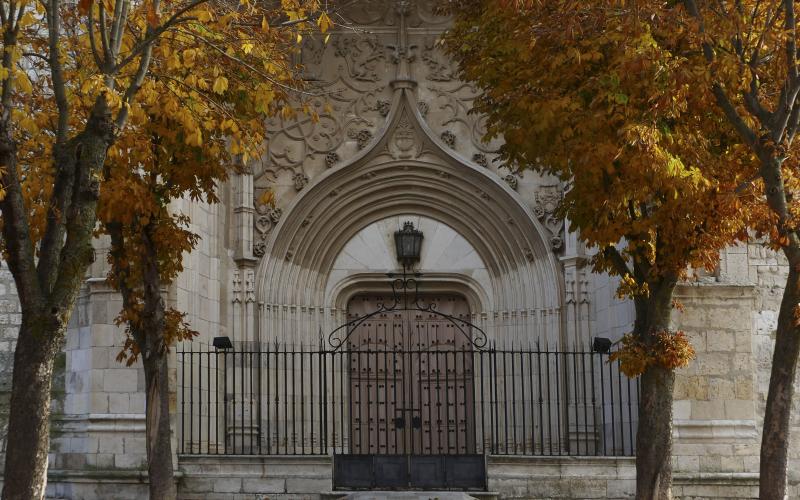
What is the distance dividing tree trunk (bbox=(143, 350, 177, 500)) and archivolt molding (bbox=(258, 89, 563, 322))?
4.88 m

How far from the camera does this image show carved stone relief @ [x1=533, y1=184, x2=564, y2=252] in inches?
636

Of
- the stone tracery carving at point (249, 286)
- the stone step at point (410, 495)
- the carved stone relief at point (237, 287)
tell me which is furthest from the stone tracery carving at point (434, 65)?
the stone step at point (410, 495)

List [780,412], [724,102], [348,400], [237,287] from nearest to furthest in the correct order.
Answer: [724,102]
[780,412]
[237,287]
[348,400]

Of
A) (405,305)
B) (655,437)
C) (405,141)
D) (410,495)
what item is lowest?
(410,495)

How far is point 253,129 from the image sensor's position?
1075 cm

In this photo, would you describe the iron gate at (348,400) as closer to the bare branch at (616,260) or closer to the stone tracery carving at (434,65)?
the stone tracery carving at (434,65)

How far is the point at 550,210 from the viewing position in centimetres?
1634

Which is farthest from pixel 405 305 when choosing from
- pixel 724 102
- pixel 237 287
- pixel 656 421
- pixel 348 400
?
pixel 724 102

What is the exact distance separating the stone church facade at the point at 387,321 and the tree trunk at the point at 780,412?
4230 millimetres

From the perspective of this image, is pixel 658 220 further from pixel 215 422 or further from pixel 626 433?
pixel 215 422

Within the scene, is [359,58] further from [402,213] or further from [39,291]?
[39,291]

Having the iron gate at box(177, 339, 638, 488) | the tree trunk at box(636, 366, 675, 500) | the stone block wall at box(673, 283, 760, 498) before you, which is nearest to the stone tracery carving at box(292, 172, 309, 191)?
the iron gate at box(177, 339, 638, 488)

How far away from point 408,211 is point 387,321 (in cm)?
155

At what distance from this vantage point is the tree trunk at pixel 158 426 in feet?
36.6
